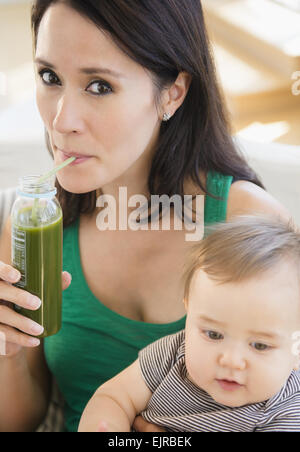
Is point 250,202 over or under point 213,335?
over

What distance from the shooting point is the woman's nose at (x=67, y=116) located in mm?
944

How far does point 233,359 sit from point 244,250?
0.14 meters

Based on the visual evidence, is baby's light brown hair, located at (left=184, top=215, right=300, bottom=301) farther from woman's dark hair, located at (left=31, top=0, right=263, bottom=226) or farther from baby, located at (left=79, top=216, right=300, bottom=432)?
woman's dark hair, located at (left=31, top=0, right=263, bottom=226)

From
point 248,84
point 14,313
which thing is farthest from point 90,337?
point 248,84

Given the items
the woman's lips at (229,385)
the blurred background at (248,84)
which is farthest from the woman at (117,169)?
the blurred background at (248,84)

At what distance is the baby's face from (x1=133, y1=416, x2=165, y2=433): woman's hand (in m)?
0.12

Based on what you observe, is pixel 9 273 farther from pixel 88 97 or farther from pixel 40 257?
pixel 88 97

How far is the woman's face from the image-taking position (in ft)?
3.01

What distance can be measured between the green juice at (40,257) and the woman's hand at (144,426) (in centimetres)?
20

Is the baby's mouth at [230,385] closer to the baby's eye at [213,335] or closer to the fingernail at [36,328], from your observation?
the baby's eye at [213,335]

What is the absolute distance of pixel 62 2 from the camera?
0.94m

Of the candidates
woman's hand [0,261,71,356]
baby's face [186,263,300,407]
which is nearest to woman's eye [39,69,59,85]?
woman's hand [0,261,71,356]

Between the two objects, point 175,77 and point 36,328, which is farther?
point 175,77

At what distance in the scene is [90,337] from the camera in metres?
1.16
